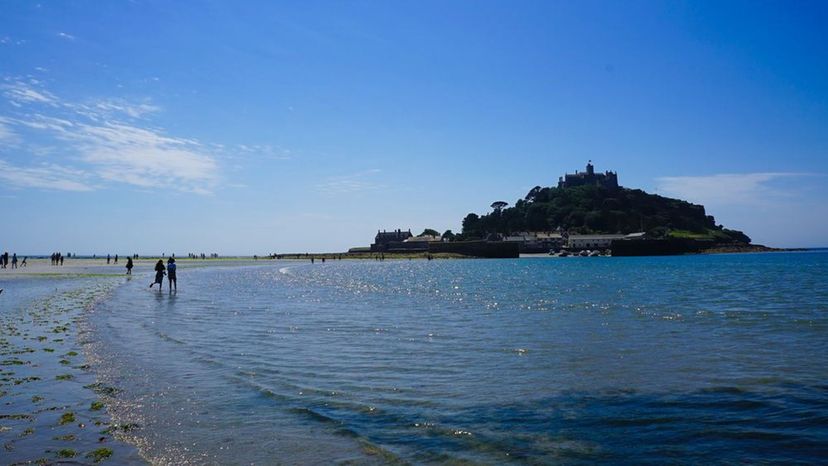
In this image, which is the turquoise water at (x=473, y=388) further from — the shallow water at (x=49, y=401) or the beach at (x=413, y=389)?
the shallow water at (x=49, y=401)

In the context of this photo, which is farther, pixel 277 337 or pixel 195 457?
pixel 277 337

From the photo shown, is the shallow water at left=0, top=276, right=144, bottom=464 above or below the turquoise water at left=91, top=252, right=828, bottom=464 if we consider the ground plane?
above

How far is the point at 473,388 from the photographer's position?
11.4 meters

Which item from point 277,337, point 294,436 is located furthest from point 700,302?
point 294,436

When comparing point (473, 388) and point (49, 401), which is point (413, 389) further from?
point (49, 401)

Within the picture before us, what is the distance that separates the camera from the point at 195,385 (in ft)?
38.0

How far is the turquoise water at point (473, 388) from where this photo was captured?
26.1ft

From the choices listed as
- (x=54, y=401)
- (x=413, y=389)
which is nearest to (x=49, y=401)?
(x=54, y=401)

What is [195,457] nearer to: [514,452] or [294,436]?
[294,436]

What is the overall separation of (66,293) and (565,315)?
94.7 feet

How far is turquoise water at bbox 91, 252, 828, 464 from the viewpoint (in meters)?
7.94

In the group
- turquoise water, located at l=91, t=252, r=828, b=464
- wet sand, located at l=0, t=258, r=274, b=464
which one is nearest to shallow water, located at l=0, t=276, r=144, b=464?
wet sand, located at l=0, t=258, r=274, b=464

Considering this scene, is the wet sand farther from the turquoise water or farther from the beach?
the turquoise water

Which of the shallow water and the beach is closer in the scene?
the shallow water
